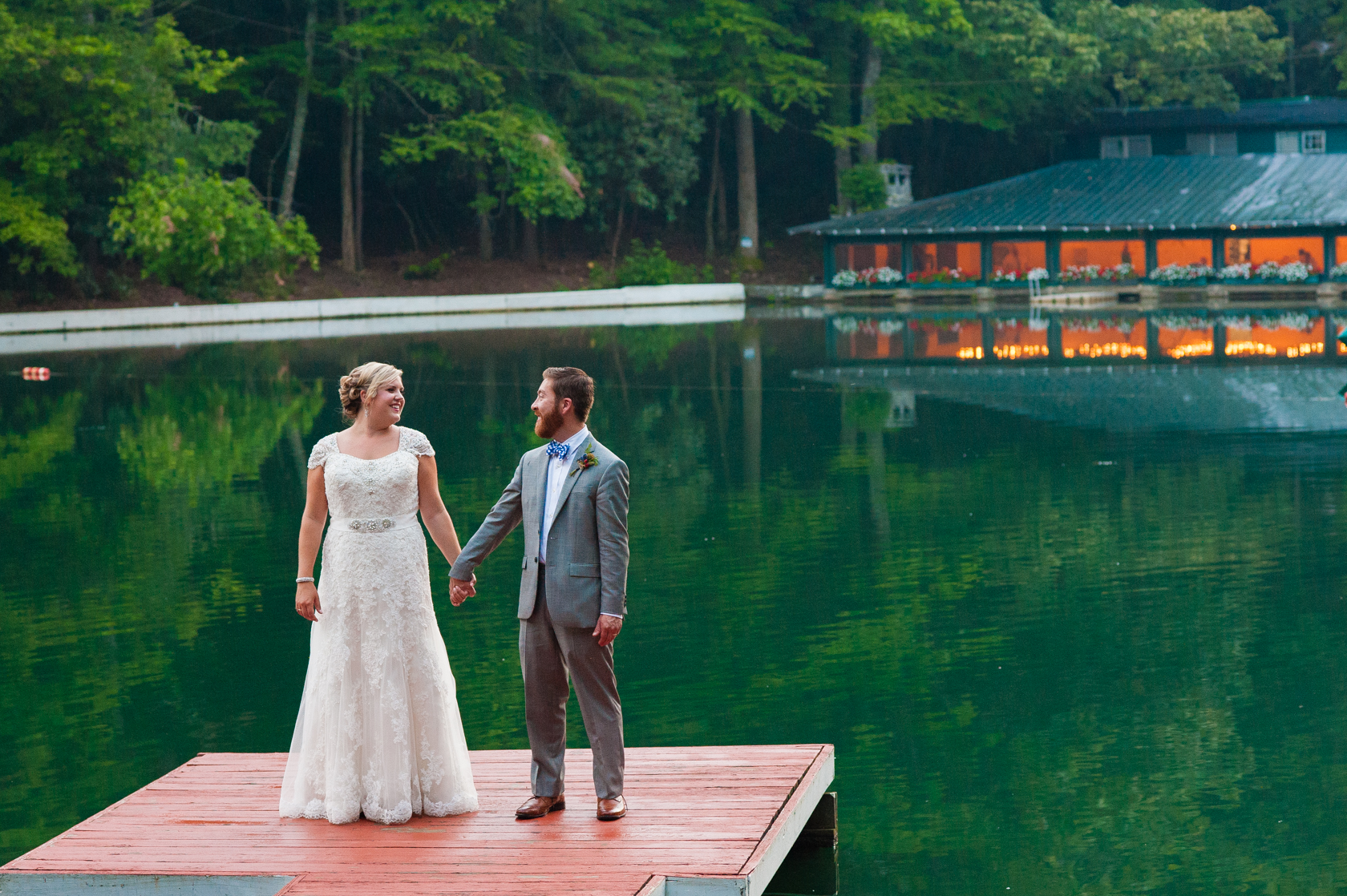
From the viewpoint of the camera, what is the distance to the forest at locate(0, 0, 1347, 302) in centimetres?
4772

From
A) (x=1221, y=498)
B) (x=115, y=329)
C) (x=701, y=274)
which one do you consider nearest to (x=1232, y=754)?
(x=1221, y=498)

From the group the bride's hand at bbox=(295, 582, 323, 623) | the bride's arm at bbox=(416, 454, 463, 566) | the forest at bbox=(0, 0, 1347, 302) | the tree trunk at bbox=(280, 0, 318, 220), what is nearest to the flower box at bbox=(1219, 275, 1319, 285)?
the forest at bbox=(0, 0, 1347, 302)

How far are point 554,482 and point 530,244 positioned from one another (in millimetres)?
57845

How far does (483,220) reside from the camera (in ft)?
199

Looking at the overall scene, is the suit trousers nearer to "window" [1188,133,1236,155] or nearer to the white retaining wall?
the white retaining wall

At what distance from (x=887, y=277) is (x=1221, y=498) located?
44.0m

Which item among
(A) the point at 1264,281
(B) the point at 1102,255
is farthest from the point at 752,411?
(B) the point at 1102,255

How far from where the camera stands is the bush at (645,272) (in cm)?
6175

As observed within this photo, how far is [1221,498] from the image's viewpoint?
15.5 metres

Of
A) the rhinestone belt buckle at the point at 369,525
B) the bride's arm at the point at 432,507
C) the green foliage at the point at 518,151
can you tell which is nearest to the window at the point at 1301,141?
the green foliage at the point at 518,151

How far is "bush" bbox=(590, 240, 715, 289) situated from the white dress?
2145 inches

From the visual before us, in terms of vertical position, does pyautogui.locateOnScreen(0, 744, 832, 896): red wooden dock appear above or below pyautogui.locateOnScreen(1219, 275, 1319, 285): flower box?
below

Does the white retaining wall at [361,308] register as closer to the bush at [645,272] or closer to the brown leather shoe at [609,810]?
the bush at [645,272]

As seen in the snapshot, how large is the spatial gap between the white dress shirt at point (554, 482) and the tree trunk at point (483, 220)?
52948 millimetres
